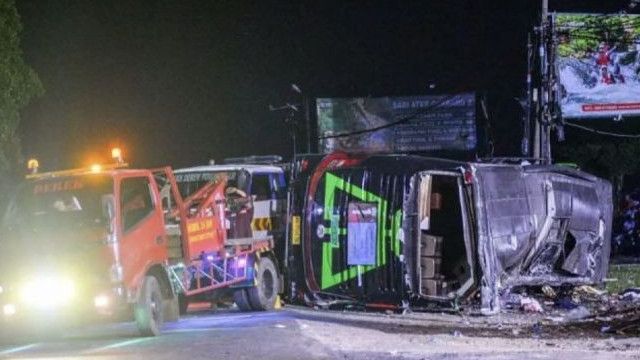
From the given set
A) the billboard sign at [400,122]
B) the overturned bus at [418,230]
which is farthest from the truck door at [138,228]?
the billboard sign at [400,122]

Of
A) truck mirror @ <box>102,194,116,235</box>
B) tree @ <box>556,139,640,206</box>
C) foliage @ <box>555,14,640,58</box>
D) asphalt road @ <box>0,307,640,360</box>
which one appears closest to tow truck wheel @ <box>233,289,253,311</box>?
asphalt road @ <box>0,307,640,360</box>

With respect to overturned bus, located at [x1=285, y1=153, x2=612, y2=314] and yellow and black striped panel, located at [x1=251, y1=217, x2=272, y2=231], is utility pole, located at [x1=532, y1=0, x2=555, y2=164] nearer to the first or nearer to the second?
overturned bus, located at [x1=285, y1=153, x2=612, y2=314]

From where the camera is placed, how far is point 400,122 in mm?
34750

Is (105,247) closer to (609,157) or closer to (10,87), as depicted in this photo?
(10,87)

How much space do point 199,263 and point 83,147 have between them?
2041 centimetres

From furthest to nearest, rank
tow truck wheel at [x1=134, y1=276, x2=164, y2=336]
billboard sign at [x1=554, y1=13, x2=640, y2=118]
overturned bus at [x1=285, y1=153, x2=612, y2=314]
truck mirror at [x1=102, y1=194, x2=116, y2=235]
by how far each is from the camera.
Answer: billboard sign at [x1=554, y1=13, x2=640, y2=118] < overturned bus at [x1=285, y1=153, x2=612, y2=314] < tow truck wheel at [x1=134, y1=276, x2=164, y2=336] < truck mirror at [x1=102, y1=194, x2=116, y2=235]

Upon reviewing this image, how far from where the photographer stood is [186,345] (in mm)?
10695

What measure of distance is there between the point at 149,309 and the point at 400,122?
955 inches

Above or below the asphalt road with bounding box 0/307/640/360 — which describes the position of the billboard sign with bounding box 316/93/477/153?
above

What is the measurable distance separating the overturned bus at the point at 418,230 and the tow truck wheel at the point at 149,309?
3.36 meters

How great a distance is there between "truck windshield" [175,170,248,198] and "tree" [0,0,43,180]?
15.4ft

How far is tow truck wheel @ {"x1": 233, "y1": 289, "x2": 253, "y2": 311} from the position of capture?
1428cm

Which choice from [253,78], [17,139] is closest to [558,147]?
[253,78]

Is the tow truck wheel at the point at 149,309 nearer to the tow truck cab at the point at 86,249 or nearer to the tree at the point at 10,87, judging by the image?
the tow truck cab at the point at 86,249
